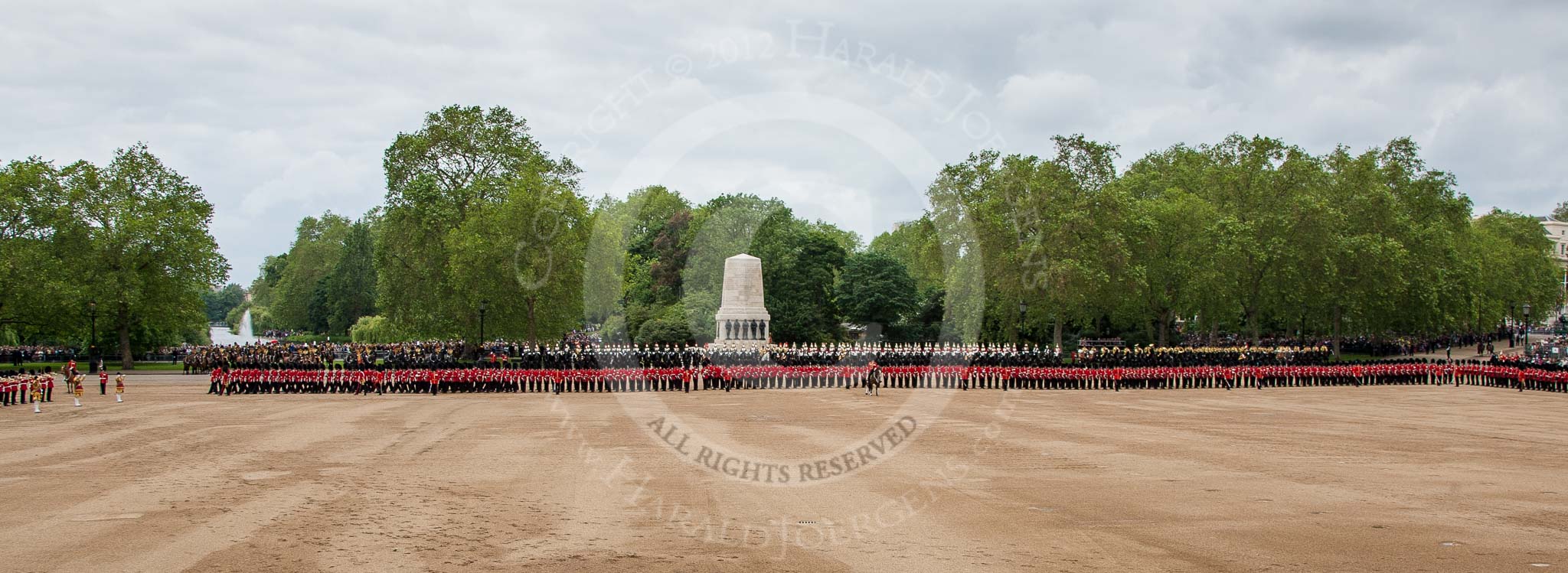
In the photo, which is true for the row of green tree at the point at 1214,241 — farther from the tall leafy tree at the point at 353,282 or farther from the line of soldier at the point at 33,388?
the tall leafy tree at the point at 353,282

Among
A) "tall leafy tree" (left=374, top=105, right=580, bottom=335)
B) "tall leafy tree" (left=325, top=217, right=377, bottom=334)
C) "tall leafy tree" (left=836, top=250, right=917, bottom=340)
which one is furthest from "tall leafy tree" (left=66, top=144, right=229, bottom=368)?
"tall leafy tree" (left=325, top=217, right=377, bottom=334)

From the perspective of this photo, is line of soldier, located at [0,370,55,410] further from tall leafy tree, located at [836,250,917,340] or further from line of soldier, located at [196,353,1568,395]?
tall leafy tree, located at [836,250,917,340]

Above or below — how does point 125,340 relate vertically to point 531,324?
below

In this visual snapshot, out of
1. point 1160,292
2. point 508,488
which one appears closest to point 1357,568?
point 508,488

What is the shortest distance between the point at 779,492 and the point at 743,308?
32431 mm

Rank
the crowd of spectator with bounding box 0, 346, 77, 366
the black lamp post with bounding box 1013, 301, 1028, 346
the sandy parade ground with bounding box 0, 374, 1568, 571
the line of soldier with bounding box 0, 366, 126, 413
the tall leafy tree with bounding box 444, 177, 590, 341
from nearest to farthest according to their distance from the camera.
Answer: the sandy parade ground with bounding box 0, 374, 1568, 571 < the line of soldier with bounding box 0, 366, 126, 413 < the tall leafy tree with bounding box 444, 177, 590, 341 < the black lamp post with bounding box 1013, 301, 1028, 346 < the crowd of spectator with bounding box 0, 346, 77, 366

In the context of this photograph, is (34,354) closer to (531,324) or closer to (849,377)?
(531,324)

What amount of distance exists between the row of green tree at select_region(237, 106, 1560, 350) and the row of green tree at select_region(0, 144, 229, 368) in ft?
25.8

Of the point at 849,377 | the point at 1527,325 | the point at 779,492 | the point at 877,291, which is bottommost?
the point at 779,492

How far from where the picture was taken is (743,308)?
45.0 metres

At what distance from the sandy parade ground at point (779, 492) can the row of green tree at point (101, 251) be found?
76.5ft

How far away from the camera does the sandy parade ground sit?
9242mm

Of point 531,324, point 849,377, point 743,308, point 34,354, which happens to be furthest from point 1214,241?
point 34,354

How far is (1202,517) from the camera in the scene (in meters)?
10.9
